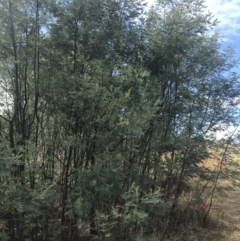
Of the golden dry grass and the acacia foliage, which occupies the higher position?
the acacia foliage

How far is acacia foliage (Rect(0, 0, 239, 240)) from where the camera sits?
10.3 feet

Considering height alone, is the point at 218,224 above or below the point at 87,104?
below

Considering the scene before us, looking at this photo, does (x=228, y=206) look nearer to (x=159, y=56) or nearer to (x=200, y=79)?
(x=200, y=79)

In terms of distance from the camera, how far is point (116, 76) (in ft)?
11.2

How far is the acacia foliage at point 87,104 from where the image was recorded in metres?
3.15

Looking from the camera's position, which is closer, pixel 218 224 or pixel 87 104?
pixel 87 104

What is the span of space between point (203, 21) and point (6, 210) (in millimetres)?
3220

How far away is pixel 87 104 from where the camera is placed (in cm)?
328

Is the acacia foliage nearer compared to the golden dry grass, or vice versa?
the acacia foliage

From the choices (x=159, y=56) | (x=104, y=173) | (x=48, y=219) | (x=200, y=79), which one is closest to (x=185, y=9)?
(x=159, y=56)

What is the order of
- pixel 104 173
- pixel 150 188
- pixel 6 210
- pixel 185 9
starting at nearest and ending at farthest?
pixel 6 210 < pixel 104 173 < pixel 185 9 < pixel 150 188

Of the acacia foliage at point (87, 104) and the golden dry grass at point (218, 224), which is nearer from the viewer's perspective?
the acacia foliage at point (87, 104)

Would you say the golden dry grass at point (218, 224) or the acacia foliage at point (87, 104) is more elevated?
the acacia foliage at point (87, 104)

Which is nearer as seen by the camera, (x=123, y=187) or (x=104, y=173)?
(x=104, y=173)
